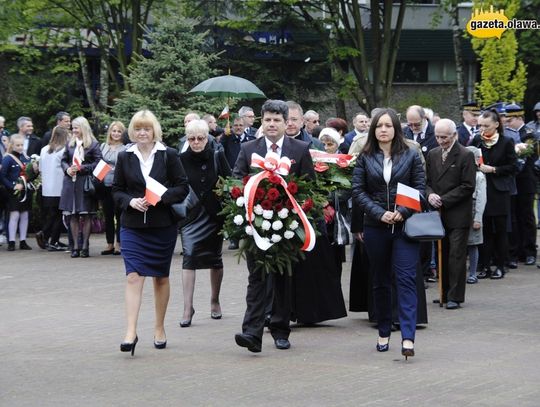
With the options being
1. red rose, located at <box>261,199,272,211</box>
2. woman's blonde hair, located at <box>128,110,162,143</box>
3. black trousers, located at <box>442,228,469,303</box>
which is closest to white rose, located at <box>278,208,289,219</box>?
red rose, located at <box>261,199,272,211</box>

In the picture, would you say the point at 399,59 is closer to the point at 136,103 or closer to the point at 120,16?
the point at 120,16

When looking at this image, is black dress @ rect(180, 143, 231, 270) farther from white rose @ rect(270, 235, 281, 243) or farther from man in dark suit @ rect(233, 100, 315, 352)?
white rose @ rect(270, 235, 281, 243)

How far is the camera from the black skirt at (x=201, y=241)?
1155 centimetres

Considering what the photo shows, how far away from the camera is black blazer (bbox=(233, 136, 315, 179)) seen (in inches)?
398

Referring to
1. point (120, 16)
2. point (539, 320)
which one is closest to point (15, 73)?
point (120, 16)

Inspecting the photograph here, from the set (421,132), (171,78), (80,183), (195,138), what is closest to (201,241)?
(195,138)

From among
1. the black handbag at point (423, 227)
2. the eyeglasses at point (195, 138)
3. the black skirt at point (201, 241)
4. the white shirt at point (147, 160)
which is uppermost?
the eyeglasses at point (195, 138)

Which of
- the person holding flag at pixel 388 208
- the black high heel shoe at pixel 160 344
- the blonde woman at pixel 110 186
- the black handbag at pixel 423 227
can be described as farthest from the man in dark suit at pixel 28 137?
the black handbag at pixel 423 227

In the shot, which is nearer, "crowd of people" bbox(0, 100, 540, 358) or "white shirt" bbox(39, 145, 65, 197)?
"crowd of people" bbox(0, 100, 540, 358)

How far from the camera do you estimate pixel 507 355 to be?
9727mm

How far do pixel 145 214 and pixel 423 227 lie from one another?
2.34 m

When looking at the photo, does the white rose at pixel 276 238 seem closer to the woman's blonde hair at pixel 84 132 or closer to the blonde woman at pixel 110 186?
the blonde woman at pixel 110 186

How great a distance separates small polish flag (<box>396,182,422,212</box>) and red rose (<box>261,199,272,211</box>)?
1054mm

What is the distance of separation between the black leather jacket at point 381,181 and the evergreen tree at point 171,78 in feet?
45.6
